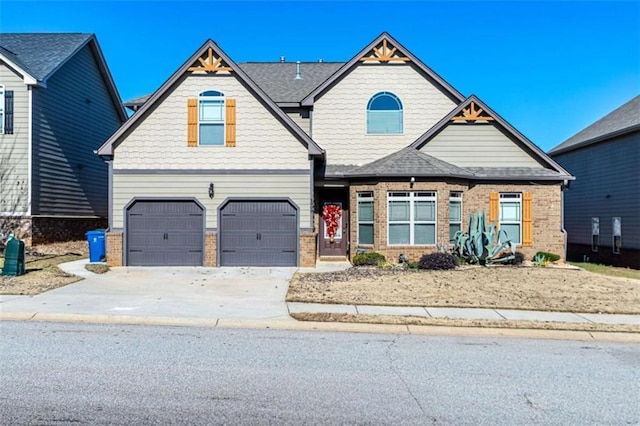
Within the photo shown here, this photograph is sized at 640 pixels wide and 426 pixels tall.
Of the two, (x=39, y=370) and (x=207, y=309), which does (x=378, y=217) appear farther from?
(x=39, y=370)

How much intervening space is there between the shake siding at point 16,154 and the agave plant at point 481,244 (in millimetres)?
16156

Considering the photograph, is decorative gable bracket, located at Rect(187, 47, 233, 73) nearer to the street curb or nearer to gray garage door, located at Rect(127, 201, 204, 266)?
gray garage door, located at Rect(127, 201, 204, 266)

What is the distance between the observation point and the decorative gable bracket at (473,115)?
58.7ft

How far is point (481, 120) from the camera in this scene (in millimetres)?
17984

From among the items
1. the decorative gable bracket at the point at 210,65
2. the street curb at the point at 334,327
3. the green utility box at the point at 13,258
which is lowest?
the street curb at the point at 334,327

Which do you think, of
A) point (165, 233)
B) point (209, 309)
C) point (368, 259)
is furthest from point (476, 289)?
point (165, 233)

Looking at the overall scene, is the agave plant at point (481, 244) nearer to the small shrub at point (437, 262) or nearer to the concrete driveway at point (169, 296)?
the small shrub at point (437, 262)

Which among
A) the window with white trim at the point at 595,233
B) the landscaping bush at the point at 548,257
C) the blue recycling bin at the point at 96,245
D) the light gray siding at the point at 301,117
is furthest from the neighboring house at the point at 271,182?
the window with white trim at the point at 595,233

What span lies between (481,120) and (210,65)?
9963 millimetres

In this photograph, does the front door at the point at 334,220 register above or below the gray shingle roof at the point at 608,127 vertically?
below

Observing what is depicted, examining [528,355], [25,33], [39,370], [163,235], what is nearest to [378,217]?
[163,235]

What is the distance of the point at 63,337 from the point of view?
7.39 m

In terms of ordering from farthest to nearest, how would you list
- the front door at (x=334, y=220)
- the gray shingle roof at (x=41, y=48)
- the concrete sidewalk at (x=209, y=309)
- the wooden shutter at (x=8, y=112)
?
the gray shingle roof at (x=41, y=48) → the front door at (x=334, y=220) → the wooden shutter at (x=8, y=112) → the concrete sidewalk at (x=209, y=309)

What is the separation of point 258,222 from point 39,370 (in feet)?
35.4
